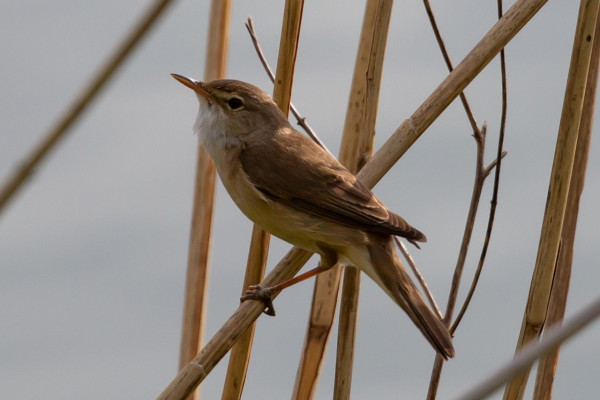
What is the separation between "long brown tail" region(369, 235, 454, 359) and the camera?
2838 mm

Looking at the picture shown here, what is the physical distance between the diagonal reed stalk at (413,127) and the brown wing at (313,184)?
153 millimetres

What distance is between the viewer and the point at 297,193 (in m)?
3.45

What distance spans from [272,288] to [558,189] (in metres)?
1.10

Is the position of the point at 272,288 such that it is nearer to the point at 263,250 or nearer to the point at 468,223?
the point at 263,250

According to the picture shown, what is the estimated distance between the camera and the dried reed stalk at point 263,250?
9.48 ft

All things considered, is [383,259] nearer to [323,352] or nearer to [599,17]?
[323,352]

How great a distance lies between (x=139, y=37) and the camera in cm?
115

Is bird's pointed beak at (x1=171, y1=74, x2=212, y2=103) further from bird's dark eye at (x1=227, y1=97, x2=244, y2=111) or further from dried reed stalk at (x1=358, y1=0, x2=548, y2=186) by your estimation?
dried reed stalk at (x1=358, y1=0, x2=548, y2=186)

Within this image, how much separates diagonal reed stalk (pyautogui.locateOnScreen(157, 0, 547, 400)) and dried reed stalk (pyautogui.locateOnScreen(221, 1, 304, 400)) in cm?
9

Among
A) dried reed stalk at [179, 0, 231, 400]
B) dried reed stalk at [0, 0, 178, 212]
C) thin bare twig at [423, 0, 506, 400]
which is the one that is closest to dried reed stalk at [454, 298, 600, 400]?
dried reed stalk at [0, 0, 178, 212]

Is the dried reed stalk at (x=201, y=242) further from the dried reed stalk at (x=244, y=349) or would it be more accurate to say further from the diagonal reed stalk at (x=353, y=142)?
the diagonal reed stalk at (x=353, y=142)

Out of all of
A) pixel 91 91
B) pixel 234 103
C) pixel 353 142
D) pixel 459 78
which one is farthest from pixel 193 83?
pixel 91 91

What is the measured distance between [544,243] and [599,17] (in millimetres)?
868

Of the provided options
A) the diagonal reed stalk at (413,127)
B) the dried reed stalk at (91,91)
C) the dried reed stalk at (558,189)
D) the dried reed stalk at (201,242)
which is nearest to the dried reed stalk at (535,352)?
the dried reed stalk at (91,91)
